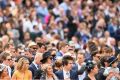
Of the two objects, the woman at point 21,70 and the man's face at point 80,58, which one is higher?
the man's face at point 80,58

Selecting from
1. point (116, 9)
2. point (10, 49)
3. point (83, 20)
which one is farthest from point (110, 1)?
point (10, 49)

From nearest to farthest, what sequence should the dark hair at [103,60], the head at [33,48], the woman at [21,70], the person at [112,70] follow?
the woman at [21,70] < the person at [112,70] < the dark hair at [103,60] < the head at [33,48]

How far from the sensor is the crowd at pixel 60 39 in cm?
1245

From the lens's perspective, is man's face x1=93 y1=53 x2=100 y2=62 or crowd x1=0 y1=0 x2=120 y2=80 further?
man's face x1=93 y1=53 x2=100 y2=62

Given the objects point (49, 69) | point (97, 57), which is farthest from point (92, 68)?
point (97, 57)

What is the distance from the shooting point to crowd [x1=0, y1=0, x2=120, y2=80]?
1245 cm

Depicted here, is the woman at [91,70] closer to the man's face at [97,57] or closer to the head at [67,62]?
the head at [67,62]

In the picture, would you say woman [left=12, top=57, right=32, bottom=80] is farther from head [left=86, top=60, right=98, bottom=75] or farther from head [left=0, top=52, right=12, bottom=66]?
head [left=86, top=60, right=98, bottom=75]

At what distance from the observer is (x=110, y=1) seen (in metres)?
27.0

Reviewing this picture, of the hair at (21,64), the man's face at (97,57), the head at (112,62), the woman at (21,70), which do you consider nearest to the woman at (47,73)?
the woman at (21,70)

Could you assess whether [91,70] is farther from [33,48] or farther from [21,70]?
[33,48]

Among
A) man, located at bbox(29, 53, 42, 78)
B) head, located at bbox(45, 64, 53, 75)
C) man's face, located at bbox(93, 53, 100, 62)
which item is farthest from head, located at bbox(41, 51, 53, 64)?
man's face, located at bbox(93, 53, 100, 62)

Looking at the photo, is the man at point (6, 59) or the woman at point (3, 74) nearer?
the woman at point (3, 74)

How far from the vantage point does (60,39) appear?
21500mm
